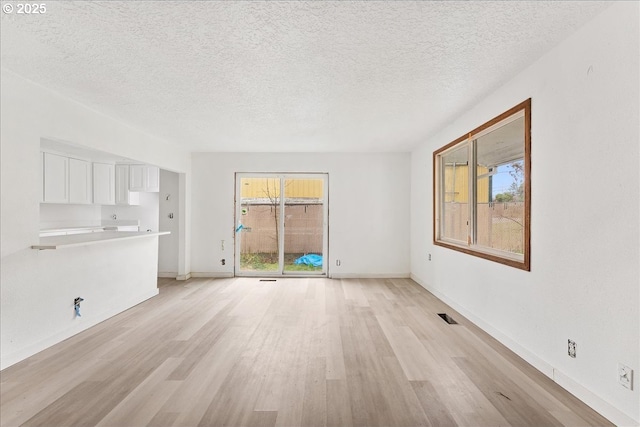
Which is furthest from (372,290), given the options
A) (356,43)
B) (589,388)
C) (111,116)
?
(111,116)

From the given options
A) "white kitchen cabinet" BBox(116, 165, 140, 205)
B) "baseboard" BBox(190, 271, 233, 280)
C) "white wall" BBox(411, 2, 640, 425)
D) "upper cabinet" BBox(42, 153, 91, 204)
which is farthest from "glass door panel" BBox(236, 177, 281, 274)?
"white wall" BBox(411, 2, 640, 425)

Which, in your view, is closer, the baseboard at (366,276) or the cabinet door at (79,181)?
the cabinet door at (79,181)

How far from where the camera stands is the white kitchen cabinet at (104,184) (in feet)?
19.1

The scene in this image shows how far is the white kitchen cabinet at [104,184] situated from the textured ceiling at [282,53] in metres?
2.61

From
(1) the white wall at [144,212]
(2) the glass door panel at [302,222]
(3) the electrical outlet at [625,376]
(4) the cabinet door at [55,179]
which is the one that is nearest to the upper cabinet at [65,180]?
(4) the cabinet door at [55,179]

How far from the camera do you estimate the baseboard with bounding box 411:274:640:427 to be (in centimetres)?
186

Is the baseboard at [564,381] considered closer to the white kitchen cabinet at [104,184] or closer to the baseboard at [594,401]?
the baseboard at [594,401]

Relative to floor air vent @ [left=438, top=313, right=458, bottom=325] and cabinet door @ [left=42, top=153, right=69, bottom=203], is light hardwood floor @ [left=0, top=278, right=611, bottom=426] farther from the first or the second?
cabinet door @ [left=42, top=153, right=69, bottom=203]

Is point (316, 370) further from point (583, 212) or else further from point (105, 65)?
point (105, 65)

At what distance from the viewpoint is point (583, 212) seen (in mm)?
2121

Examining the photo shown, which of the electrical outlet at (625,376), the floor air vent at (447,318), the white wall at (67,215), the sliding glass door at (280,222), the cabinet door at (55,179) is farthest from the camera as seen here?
the sliding glass door at (280,222)

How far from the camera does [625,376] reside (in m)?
1.82

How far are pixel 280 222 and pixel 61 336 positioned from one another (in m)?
3.85

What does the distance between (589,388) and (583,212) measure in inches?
45.8
